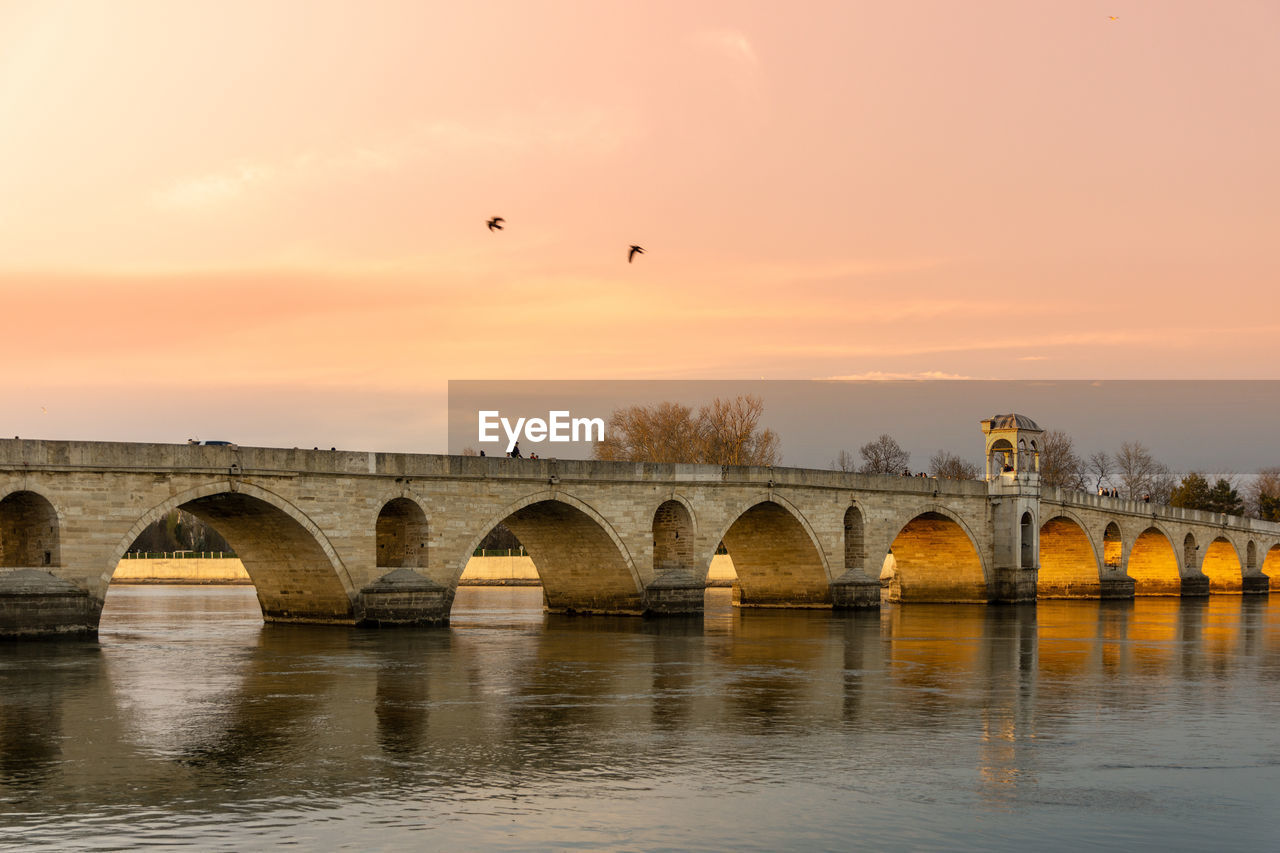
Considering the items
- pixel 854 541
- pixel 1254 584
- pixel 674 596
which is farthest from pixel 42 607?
pixel 1254 584

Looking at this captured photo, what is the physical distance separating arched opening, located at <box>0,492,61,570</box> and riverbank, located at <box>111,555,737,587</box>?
146ft

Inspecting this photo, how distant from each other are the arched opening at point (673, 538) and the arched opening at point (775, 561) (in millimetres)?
3443

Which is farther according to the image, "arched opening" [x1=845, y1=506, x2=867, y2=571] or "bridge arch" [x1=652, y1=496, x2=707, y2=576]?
"arched opening" [x1=845, y1=506, x2=867, y2=571]

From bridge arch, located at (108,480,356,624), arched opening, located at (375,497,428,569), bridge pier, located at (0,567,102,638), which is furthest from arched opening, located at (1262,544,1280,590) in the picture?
bridge pier, located at (0,567,102,638)

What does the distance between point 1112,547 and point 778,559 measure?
21568 mm

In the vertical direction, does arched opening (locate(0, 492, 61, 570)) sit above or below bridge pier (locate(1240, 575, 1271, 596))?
above

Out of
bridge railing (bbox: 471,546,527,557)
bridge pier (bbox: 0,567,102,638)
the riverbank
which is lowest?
the riverbank

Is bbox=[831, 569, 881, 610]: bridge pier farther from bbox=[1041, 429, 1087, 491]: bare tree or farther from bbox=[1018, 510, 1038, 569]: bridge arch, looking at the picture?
bbox=[1041, 429, 1087, 491]: bare tree

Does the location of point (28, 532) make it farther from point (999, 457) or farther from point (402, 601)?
point (999, 457)

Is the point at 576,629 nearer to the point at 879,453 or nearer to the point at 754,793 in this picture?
the point at 754,793

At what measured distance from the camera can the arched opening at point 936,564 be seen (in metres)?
50.9

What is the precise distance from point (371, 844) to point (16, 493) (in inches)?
774

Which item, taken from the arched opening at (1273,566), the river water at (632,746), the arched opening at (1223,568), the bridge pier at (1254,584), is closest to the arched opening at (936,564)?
the river water at (632,746)

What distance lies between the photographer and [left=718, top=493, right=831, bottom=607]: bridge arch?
4362 cm
